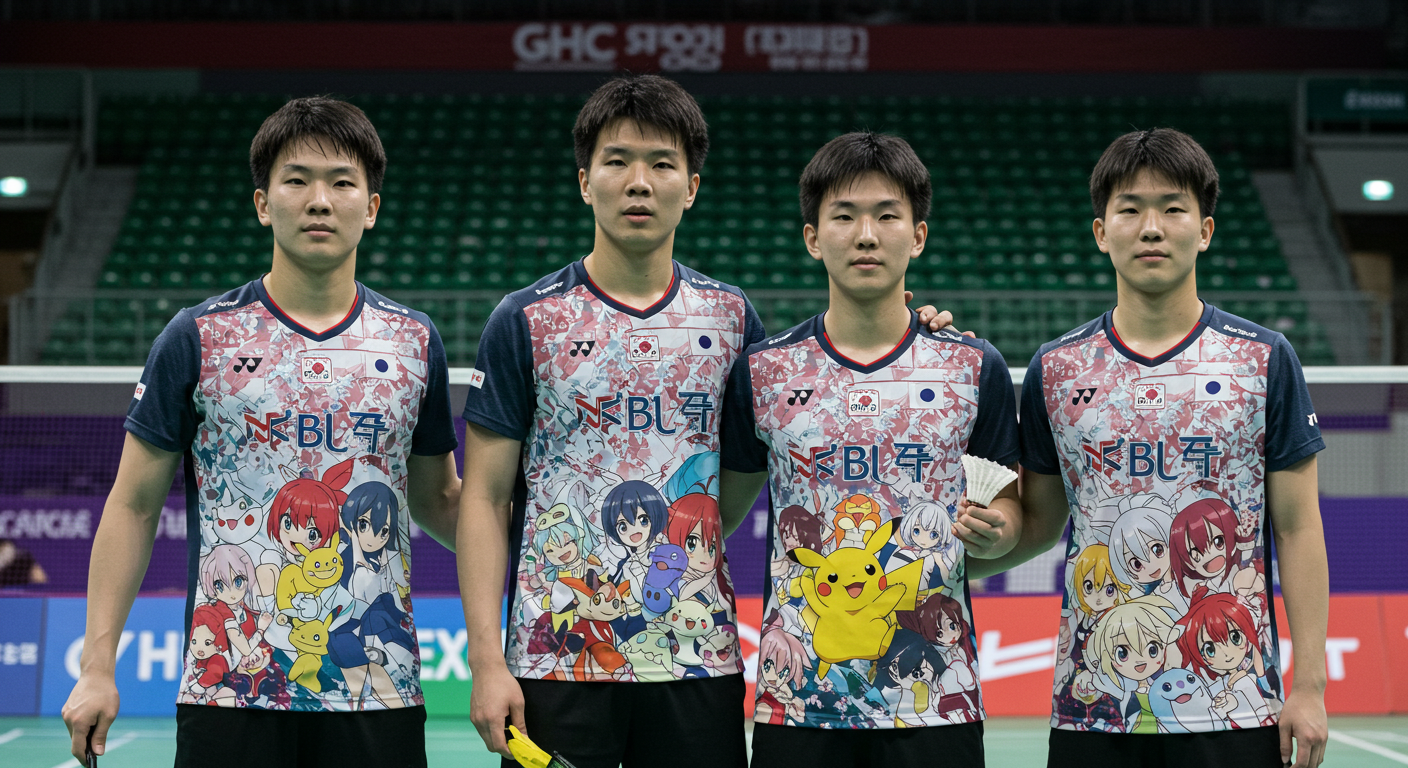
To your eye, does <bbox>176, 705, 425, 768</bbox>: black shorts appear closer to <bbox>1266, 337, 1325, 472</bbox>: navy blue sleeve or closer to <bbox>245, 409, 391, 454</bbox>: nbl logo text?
<bbox>245, 409, 391, 454</bbox>: nbl logo text

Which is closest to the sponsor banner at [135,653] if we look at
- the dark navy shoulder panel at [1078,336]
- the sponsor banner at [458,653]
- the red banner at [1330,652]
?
the sponsor banner at [458,653]

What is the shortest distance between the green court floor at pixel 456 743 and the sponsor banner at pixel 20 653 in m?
0.11

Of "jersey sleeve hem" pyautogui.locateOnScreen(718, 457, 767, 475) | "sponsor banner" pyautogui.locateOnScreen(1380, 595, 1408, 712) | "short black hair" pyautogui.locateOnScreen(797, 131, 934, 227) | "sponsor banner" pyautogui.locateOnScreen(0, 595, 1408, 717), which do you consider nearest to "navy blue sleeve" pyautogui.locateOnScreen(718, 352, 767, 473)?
"jersey sleeve hem" pyautogui.locateOnScreen(718, 457, 767, 475)

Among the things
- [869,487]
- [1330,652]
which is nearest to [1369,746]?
[1330,652]

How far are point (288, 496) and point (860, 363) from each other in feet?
4.68

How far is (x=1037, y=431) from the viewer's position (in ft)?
10.3

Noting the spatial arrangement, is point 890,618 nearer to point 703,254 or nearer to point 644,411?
point 644,411

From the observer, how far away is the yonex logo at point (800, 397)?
296 centimetres

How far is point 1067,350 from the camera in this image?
10.1 ft

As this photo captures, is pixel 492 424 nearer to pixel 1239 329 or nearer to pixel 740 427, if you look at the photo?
pixel 740 427

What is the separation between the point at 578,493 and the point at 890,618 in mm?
804

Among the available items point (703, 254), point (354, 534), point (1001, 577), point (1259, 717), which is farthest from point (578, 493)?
point (703, 254)

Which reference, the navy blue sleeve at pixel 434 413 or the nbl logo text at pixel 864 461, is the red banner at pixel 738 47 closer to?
the navy blue sleeve at pixel 434 413

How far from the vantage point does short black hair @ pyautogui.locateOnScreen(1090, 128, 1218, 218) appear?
2961 millimetres
